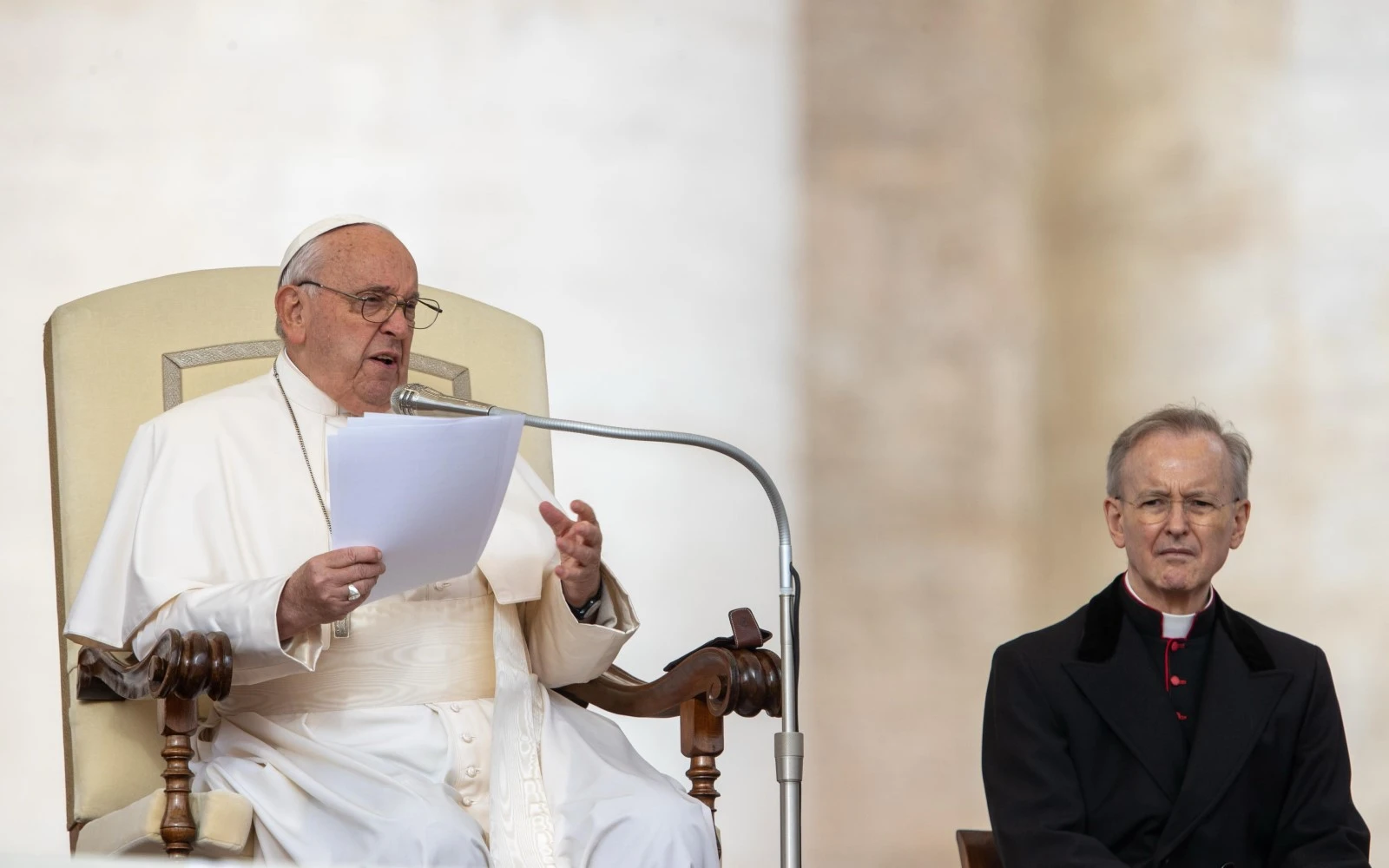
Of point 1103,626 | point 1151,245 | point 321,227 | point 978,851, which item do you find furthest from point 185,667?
point 1151,245

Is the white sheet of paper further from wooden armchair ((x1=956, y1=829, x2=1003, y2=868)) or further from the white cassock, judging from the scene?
wooden armchair ((x1=956, y1=829, x2=1003, y2=868))

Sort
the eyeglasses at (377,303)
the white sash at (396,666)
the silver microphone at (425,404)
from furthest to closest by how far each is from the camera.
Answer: the eyeglasses at (377,303) < the white sash at (396,666) < the silver microphone at (425,404)

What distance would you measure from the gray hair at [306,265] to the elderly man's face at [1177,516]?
→ 1.63 metres

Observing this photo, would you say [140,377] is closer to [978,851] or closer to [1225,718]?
[978,851]

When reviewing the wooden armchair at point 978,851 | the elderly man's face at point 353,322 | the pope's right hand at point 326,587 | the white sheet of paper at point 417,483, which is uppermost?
the elderly man's face at point 353,322

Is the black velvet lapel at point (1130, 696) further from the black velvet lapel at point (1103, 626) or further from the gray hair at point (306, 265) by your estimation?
the gray hair at point (306, 265)

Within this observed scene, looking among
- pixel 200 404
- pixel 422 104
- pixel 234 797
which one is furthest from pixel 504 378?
pixel 422 104

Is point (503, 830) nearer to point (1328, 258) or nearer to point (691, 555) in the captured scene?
point (691, 555)

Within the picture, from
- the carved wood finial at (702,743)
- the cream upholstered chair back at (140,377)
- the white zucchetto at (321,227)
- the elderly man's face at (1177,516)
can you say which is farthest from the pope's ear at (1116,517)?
the white zucchetto at (321,227)

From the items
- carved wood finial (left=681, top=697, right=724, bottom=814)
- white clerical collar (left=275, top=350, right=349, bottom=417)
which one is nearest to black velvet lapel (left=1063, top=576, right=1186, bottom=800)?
carved wood finial (left=681, top=697, right=724, bottom=814)

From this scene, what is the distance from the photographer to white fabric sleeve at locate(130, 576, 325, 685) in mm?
3051

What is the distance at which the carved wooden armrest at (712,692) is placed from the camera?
10.3 ft

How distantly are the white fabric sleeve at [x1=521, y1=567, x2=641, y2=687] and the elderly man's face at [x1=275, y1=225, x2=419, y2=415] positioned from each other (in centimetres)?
54

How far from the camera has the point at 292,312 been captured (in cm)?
365
